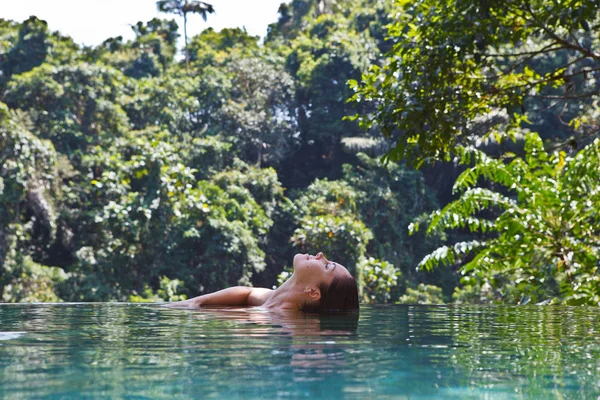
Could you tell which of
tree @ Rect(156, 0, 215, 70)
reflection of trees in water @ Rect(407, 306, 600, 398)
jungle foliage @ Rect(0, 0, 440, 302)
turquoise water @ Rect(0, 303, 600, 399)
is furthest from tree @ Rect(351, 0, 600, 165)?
tree @ Rect(156, 0, 215, 70)

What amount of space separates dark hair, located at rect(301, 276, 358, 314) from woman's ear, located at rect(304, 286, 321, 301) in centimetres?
2

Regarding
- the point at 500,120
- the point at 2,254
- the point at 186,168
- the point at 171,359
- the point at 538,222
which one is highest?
the point at 186,168

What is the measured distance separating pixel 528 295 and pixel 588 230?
0.81 meters

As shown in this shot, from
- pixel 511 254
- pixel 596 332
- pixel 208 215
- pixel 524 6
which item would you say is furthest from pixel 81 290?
pixel 596 332

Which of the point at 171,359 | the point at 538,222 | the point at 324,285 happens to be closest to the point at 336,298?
the point at 324,285

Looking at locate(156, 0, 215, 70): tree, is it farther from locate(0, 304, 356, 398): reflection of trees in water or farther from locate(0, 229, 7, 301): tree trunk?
locate(0, 304, 356, 398): reflection of trees in water

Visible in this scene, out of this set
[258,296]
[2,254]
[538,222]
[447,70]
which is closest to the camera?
[258,296]

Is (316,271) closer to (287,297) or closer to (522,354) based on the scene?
(287,297)

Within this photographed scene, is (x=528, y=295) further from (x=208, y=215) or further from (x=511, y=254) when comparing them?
(x=208, y=215)

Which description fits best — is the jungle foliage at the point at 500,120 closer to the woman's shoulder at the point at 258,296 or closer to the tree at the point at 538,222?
the tree at the point at 538,222

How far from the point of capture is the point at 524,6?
6062 millimetres

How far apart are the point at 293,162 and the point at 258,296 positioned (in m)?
26.4

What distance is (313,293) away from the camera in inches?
153

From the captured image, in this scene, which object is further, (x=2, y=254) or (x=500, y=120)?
(x=2, y=254)
